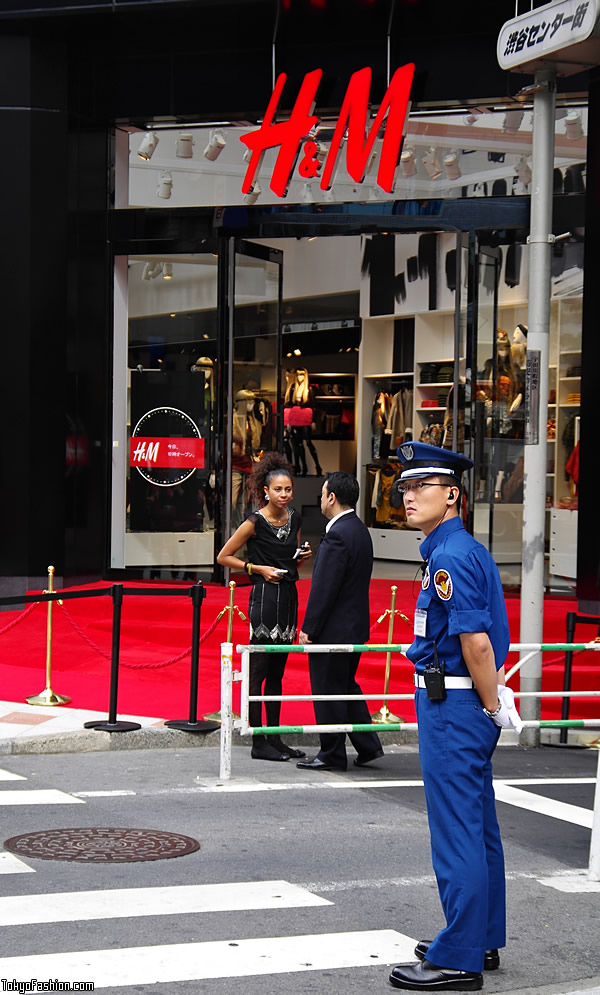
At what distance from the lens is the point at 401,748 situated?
34.3 feet

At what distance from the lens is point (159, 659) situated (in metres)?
12.6

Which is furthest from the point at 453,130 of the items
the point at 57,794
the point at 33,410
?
the point at 57,794

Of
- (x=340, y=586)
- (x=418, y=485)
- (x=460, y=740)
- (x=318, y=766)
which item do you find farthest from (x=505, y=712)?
(x=318, y=766)

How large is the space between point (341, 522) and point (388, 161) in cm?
661

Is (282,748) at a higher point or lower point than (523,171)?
lower

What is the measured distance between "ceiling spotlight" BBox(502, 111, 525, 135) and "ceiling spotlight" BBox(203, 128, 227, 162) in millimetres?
3303

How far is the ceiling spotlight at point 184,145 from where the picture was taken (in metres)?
16.0

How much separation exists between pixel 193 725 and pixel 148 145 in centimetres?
857

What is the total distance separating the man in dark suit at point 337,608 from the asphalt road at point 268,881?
384 millimetres

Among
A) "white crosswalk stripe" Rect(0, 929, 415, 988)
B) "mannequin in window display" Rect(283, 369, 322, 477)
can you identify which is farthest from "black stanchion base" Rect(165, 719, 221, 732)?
"mannequin in window display" Rect(283, 369, 322, 477)

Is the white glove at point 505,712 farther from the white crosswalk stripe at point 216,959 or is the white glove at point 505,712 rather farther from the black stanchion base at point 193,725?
the black stanchion base at point 193,725

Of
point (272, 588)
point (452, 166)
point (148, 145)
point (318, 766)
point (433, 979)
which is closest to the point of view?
point (433, 979)

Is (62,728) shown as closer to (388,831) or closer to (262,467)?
(262,467)

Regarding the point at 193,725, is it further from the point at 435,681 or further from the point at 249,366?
the point at 249,366
